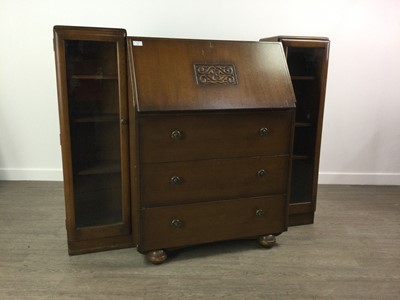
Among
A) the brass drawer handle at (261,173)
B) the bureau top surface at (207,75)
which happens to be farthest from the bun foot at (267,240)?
the bureau top surface at (207,75)

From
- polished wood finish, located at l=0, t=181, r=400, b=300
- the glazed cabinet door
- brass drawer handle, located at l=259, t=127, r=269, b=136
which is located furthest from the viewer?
brass drawer handle, located at l=259, t=127, r=269, b=136

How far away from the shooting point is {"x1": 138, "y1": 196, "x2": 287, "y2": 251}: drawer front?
6.02 feet

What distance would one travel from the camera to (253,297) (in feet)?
5.40

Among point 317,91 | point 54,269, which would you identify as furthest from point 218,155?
point 54,269

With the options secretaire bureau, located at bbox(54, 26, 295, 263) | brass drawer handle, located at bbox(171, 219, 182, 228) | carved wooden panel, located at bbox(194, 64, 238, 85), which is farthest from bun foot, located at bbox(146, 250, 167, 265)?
carved wooden panel, located at bbox(194, 64, 238, 85)

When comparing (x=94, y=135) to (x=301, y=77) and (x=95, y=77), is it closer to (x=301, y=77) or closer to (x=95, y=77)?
(x=95, y=77)

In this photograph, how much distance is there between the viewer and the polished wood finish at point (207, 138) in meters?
1.72

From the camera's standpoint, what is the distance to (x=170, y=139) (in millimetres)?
1746

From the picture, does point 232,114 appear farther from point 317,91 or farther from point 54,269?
point 54,269

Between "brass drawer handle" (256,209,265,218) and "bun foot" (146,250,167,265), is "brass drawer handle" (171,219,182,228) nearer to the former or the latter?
"bun foot" (146,250,167,265)

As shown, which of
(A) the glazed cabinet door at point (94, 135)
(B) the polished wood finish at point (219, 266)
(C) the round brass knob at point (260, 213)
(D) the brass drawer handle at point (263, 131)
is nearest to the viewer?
(B) the polished wood finish at point (219, 266)

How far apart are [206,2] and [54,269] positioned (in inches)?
86.3

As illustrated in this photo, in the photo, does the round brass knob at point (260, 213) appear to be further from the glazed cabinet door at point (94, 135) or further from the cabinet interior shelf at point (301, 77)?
the cabinet interior shelf at point (301, 77)

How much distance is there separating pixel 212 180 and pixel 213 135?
9.8 inches
